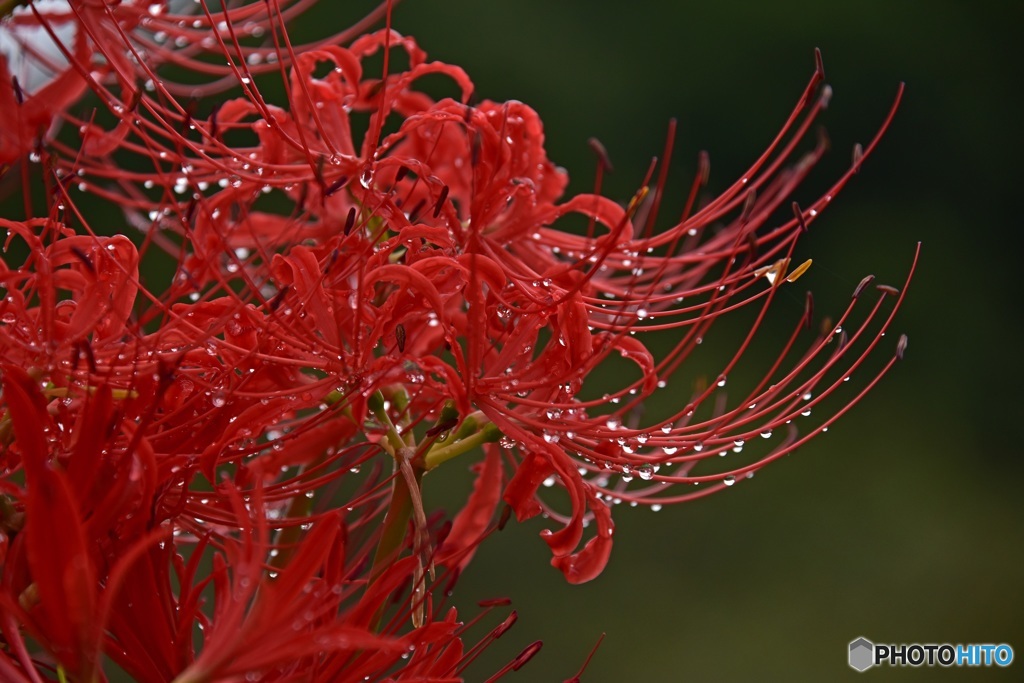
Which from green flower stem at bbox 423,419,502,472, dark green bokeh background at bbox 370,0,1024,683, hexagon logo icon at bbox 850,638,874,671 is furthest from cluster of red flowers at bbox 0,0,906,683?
dark green bokeh background at bbox 370,0,1024,683

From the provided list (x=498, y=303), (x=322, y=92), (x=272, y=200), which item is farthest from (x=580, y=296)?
(x=272, y=200)

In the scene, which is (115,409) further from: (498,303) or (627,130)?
(627,130)

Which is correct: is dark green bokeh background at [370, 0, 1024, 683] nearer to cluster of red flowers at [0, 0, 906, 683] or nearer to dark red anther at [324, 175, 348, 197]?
cluster of red flowers at [0, 0, 906, 683]

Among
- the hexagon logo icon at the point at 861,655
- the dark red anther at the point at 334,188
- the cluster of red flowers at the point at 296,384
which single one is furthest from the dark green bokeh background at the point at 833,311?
the dark red anther at the point at 334,188

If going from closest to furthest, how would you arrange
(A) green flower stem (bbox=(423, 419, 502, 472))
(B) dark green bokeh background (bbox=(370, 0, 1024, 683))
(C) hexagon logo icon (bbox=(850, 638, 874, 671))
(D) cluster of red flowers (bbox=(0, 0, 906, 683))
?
(D) cluster of red flowers (bbox=(0, 0, 906, 683))
(A) green flower stem (bbox=(423, 419, 502, 472))
(C) hexagon logo icon (bbox=(850, 638, 874, 671))
(B) dark green bokeh background (bbox=(370, 0, 1024, 683))

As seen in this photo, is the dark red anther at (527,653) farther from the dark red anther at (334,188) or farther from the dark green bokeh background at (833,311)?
the dark green bokeh background at (833,311)

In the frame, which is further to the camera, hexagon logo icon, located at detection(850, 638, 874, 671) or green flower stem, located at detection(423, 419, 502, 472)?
hexagon logo icon, located at detection(850, 638, 874, 671)

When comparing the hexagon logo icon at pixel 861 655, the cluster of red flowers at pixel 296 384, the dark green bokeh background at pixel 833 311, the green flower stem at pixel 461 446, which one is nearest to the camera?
the cluster of red flowers at pixel 296 384

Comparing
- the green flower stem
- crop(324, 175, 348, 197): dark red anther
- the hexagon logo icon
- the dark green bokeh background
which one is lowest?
the hexagon logo icon

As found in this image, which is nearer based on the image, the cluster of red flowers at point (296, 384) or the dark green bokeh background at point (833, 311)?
the cluster of red flowers at point (296, 384)
